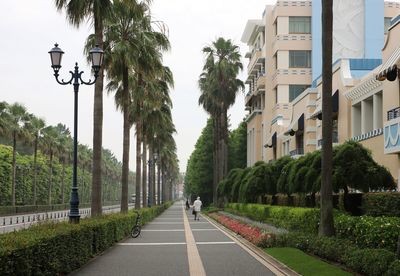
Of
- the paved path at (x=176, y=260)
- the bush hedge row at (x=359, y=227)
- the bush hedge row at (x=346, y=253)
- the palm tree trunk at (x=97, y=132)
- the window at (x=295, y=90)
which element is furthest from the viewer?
the window at (x=295, y=90)

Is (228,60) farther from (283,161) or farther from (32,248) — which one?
(32,248)

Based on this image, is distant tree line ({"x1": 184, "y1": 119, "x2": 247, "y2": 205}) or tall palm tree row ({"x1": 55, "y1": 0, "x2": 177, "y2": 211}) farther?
distant tree line ({"x1": 184, "y1": 119, "x2": 247, "y2": 205})

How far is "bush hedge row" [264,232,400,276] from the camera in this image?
1116 cm

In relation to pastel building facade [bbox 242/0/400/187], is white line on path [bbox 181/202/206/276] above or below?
below

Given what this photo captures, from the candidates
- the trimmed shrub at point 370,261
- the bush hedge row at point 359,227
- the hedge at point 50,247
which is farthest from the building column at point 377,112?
the trimmed shrub at point 370,261

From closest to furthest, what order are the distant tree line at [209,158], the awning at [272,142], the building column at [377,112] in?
the building column at [377,112] → the awning at [272,142] → the distant tree line at [209,158]

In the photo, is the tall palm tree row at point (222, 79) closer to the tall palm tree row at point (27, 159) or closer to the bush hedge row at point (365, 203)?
the tall palm tree row at point (27, 159)

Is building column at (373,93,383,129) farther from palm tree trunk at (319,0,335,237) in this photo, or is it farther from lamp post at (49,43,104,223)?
lamp post at (49,43,104,223)

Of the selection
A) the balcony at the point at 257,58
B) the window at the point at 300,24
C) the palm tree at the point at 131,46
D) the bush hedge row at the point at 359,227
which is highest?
the window at the point at 300,24

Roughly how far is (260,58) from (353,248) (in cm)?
5251

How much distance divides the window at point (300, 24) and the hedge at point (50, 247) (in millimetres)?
42326

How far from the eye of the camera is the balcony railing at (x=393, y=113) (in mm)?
24069

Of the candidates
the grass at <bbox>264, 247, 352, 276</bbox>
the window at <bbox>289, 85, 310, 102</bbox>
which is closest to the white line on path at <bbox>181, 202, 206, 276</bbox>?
the grass at <bbox>264, 247, 352, 276</bbox>

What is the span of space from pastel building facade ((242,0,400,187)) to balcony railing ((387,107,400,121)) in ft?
7.59
